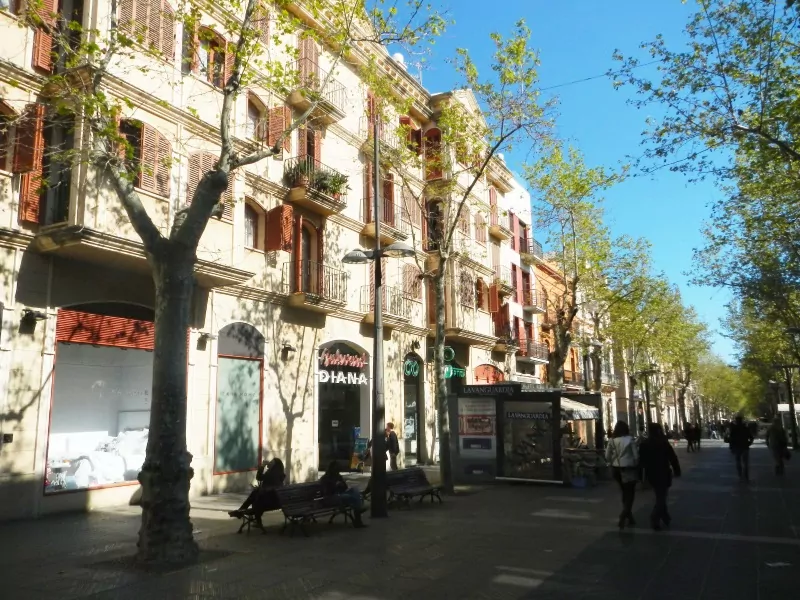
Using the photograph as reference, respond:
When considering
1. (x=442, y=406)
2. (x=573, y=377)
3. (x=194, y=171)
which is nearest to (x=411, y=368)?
(x=442, y=406)

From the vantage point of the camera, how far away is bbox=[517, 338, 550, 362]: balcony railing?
1502 inches

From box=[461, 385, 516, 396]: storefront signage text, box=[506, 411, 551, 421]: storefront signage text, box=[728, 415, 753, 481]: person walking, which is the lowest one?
box=[728, 415, 753, 481]: person walking

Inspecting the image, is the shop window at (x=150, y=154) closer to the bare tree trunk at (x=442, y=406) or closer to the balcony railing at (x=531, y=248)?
the bare tree trunk at (x=442, y=406)

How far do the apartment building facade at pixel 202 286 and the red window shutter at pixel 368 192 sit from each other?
60 mm

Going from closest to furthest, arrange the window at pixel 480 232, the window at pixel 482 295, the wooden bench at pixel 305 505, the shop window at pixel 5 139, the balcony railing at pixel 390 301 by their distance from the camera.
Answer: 1. the wooden bench at pixel 305 505
2. the shop window at pixel 5 139
3. the balcony railing at pixel 390 301
4. the window at pixel 482 295
5. the window at pixel 480 232

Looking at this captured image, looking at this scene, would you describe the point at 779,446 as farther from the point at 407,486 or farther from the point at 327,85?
the point at 327,85

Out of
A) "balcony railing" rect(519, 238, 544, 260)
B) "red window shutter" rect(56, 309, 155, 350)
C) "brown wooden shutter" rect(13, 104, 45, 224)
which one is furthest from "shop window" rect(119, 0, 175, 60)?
"balcony railing" rect(519, 238, 544, 260)

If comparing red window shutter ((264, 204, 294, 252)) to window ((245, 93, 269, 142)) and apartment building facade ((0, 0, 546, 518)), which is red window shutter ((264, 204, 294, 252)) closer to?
apartment building facade ((0, 0, 546, 518))

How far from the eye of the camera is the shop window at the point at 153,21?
47.6 ft

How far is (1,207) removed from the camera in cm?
1247

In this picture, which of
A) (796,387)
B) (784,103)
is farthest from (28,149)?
(796,387)

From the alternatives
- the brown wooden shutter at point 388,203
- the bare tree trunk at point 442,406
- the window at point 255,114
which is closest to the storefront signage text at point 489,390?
the bare tree trunk at point 442,406

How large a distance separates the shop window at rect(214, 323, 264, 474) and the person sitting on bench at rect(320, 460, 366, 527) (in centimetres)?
539

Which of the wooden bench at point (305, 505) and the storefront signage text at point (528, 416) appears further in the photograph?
the storefront signage text at point (528, 416)
